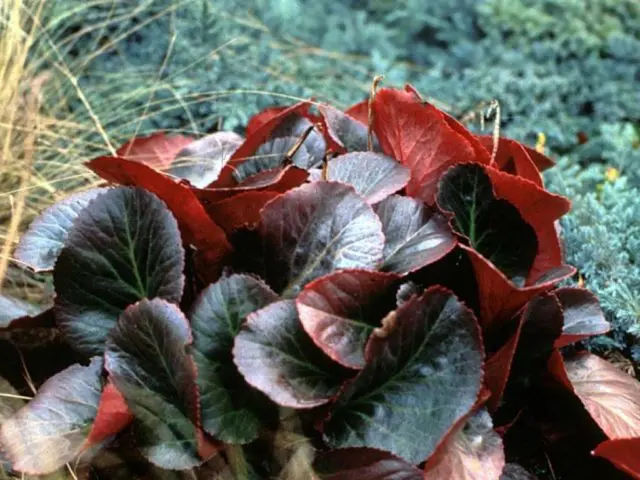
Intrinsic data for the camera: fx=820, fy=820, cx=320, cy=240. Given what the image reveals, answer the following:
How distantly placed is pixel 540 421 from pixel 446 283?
20 centimetres

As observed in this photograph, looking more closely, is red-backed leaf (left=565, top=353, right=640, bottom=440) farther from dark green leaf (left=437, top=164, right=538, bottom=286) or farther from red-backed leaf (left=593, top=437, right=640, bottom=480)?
dark green leaf (left=437, top=164, right=538, bottom=286)

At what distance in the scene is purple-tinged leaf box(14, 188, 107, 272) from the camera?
0.90 m

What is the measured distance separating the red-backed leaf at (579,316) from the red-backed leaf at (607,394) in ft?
0.13

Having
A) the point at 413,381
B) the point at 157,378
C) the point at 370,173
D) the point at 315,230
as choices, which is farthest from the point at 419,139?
the point at 157,378

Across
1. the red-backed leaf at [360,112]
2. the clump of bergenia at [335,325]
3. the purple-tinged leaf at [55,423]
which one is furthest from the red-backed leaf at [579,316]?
the purple-tinged leaf at [55,423]

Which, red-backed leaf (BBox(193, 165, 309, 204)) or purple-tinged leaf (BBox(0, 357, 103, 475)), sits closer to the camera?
purple-tinged leaf (BBox(0, 357, 103, 475))

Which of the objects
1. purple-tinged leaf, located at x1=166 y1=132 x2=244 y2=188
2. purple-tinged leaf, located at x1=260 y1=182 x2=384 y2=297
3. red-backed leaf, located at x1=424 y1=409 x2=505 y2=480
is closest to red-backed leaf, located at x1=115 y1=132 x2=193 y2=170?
purple-tinged leaf, located at x1=166 y1=132 x2=244 y2=188

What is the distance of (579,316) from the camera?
3.09 feet

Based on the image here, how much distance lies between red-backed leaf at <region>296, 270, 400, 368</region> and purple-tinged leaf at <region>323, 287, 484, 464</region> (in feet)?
0.11

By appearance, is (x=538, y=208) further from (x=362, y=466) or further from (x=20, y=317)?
(x=20, y=317)

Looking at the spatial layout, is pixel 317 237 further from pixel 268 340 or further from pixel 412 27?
pixel 412 27

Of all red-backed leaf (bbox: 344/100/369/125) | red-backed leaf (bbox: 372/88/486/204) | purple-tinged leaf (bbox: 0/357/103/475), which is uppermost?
red-backed leaf (bbox: 372/88/486/204)

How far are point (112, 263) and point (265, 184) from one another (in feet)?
0.61

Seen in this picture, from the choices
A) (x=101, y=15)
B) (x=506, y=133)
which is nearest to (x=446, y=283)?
(x=506, y=133)
